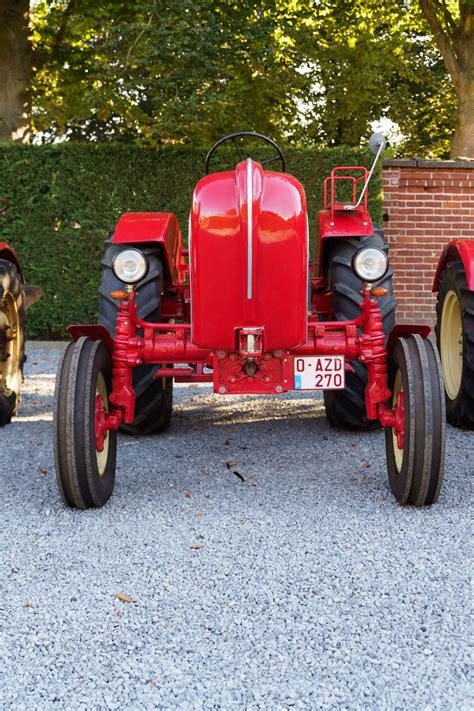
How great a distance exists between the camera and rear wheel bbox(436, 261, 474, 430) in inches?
166

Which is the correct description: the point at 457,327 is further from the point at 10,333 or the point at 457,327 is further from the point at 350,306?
the point at 10,333

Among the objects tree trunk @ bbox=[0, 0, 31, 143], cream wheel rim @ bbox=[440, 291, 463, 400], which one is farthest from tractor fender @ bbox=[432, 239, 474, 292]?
tree trunk @ bbox=[0, 0, 31, 143]

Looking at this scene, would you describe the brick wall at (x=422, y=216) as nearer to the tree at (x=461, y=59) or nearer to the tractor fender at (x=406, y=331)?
the tree at (x=461, y=59)

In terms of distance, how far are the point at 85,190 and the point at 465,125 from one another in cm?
529

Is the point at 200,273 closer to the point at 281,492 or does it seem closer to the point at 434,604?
the point at 281,492

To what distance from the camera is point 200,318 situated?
308 cm

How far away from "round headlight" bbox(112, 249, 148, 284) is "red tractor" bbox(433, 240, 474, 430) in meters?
1.92

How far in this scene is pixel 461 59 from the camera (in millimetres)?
10445

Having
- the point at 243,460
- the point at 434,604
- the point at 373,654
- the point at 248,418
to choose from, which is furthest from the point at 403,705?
the point at 248,418

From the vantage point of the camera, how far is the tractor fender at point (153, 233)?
12.8ft

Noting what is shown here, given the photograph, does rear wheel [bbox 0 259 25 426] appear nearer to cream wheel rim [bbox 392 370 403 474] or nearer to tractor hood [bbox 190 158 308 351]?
tractor hood [bbox 190 158 308 351]

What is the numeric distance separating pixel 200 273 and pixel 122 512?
1.04 metres

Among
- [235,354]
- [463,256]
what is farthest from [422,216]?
[235,354]

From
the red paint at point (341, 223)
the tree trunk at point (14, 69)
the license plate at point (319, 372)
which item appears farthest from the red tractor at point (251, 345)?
the tree trunk at point (14, 69)
